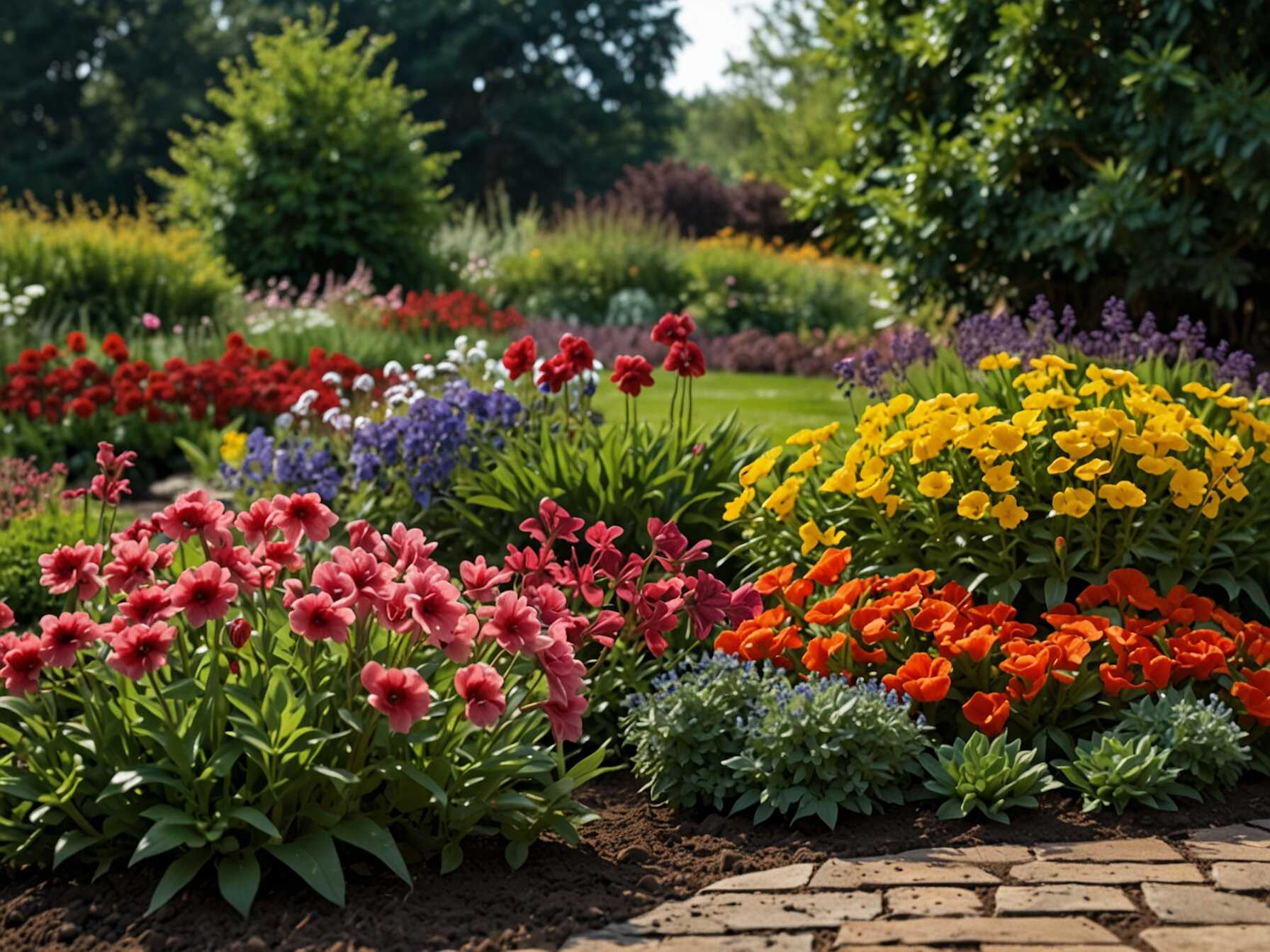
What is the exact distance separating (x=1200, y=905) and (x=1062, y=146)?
21.6ft

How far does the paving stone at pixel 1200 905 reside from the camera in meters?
2.58

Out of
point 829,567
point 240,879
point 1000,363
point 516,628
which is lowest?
point 240,879

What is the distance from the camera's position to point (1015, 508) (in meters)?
3.77

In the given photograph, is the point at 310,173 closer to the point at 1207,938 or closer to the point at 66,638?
the point at 66,638

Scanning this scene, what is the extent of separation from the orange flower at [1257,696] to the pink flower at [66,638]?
2.83 meters

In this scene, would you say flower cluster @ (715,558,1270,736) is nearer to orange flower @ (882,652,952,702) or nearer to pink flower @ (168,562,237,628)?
orange flower @ (882,652,952,702)

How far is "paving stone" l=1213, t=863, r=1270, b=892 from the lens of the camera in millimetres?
2738

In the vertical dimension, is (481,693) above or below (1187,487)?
below

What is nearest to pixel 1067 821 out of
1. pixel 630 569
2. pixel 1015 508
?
pixel 1015 508

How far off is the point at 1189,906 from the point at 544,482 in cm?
270

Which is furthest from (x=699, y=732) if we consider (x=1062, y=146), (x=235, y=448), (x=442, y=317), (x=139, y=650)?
(x=442, y=317)

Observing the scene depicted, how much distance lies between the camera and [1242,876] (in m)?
2.80

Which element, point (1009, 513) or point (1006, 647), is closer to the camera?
point (1006, 647)

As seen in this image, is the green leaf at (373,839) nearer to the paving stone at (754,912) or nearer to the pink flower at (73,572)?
the paving stone at (754,912)
